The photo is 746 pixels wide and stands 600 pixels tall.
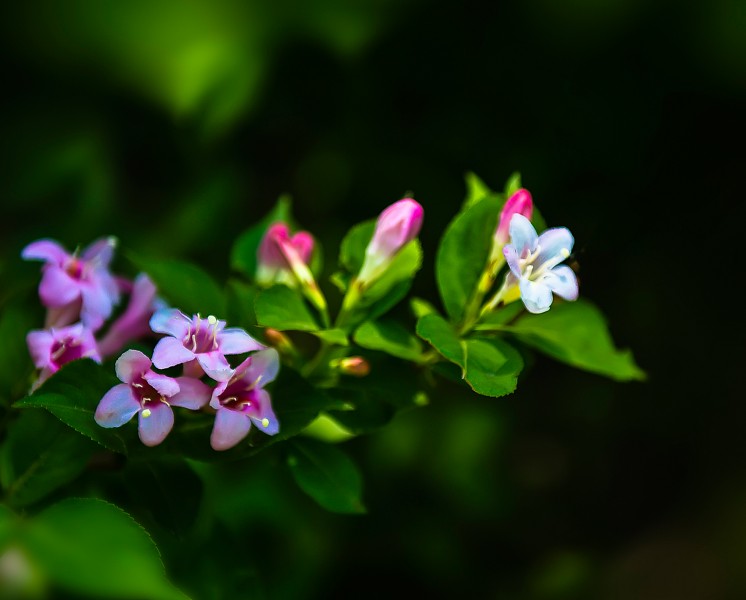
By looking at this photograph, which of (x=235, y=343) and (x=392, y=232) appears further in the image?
(x=392, y=232)

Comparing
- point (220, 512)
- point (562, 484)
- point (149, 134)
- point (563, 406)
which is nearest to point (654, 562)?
point (562, 484)

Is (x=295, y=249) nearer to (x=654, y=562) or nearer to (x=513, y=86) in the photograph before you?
(x=513, y=86)

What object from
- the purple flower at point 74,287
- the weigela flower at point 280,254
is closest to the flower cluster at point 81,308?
the purple flower at point 74,287

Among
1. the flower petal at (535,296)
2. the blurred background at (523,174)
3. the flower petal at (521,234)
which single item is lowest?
the blurred background at (523,174)

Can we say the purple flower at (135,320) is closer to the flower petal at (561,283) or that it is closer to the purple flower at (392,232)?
the purple flower at (392,232)

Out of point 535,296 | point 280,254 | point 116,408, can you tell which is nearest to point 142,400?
point 116,408

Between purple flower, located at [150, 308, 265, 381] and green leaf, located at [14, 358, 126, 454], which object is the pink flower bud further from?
green leaf, located at [14, 358, 126, 454]

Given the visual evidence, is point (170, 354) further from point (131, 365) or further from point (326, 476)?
point (326, 476)

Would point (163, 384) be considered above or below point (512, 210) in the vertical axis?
below
